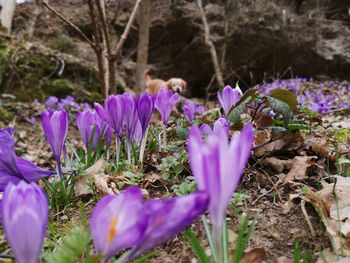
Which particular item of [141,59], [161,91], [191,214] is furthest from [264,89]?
[191,214]

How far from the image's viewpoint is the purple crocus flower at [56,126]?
1.42 m

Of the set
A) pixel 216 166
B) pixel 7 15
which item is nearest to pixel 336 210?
pixel 216 166

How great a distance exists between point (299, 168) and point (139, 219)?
3.74 ft

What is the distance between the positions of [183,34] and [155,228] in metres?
13.6

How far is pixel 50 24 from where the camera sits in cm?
1309

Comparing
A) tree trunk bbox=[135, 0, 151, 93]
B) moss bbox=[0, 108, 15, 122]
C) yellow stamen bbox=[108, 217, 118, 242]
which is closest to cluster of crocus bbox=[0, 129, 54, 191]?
yellow stamen bbox=[108, 217, 118, 242]

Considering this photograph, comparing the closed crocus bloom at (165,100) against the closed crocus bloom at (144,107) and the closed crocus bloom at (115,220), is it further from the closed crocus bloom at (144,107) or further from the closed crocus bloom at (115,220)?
the closed crocus bloom at (115,220)

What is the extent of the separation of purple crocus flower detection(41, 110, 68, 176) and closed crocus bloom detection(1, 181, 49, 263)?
Result: 74 centimetres

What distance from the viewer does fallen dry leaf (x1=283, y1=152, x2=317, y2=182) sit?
1573mm

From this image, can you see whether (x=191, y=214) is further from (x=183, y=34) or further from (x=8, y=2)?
(x=183, y=34)

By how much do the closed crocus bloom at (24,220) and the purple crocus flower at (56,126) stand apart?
738 millimetres

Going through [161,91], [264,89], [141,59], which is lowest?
[264,89]

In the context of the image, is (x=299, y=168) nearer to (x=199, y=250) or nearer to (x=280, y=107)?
(x=280, y=107)

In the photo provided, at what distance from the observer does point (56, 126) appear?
4.75 ft
